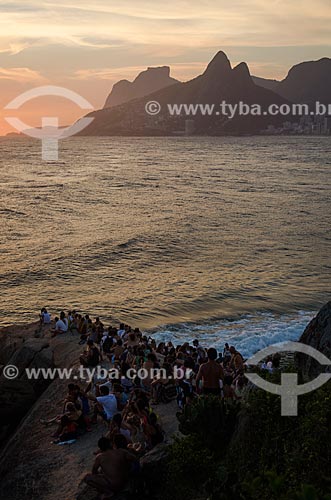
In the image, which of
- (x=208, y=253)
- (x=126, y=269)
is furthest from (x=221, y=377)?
(x=208, y=253)

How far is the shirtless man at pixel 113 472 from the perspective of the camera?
9719mm

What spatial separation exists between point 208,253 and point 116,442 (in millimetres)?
32979

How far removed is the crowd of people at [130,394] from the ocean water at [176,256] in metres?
7.53

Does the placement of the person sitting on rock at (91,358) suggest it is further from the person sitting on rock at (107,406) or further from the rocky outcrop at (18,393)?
the person sitting on rock at (107,406)

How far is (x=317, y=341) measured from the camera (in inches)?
494

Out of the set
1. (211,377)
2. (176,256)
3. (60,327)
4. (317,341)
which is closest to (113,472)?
(211,377)

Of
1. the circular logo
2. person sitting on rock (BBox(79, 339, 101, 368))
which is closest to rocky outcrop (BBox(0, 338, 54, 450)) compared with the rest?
the circular logo

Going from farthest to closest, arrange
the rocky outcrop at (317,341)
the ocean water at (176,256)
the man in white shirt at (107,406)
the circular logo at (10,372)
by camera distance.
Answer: the ocean water at (176,256), the circular logo at (10,372), the man in white shirt at (107,406), the rocky outcrop at (317,341)

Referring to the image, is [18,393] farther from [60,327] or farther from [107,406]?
[107,406]

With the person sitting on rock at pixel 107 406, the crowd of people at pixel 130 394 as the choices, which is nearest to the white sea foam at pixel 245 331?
the crowd of people at pixel 130 394

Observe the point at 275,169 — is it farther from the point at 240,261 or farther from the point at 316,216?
the point at 240,261

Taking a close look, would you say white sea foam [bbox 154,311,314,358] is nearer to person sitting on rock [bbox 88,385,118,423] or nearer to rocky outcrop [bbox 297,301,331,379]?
rocky outcrop [bbox 297,301,331,379]

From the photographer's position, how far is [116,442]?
10.0 m

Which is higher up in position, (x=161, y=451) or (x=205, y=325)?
(x=161, y=451)
